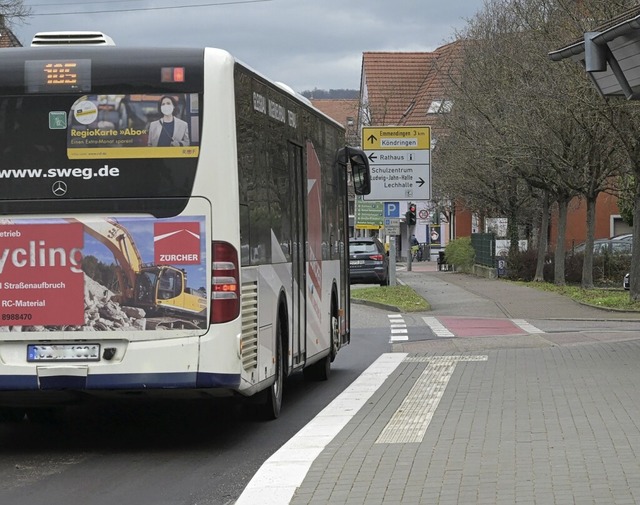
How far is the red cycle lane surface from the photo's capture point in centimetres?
2223

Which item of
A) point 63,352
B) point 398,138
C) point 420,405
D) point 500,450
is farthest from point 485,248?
point 500,450

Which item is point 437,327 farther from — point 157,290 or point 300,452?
point 300,452

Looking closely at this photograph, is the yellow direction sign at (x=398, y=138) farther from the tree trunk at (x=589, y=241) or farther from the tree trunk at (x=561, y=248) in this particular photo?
the tree trunk at (x=561, y=248)

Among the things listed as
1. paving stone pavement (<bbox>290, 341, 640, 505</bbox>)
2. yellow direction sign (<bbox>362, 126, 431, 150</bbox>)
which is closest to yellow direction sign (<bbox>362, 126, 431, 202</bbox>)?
yellow direction sign (<bbox>362, 126, 431, 150</bbox>)

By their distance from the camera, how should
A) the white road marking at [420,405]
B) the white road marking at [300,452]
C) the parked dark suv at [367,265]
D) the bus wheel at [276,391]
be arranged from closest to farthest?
the white road marking at [300,452]
the white road marking at [420,405]
the bus wheel at [276,391]
the parked dark suv at [367,265]

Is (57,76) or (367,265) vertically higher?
(57,76)

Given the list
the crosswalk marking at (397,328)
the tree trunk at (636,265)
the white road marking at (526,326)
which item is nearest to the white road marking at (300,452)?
the crosswalk marking at (397,328)

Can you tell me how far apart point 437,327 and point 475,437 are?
586 inches

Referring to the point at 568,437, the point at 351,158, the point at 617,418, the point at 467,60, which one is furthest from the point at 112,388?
the point at 467,60

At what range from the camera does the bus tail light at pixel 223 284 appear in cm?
917

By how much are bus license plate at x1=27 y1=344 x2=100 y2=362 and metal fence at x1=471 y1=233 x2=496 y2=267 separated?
39190mm

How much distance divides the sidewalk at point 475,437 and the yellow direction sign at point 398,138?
17662mm

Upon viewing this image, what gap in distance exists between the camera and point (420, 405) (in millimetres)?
11430

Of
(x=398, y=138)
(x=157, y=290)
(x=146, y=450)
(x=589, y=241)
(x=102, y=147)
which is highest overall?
(x=398, y=138)
